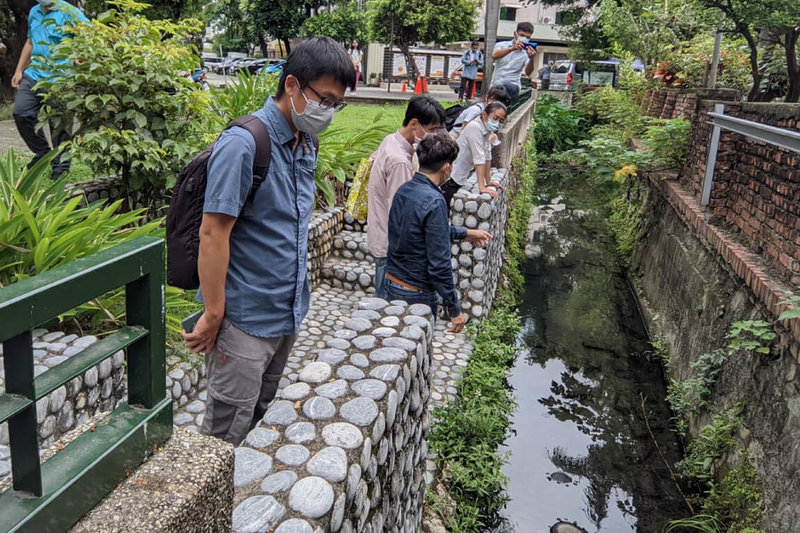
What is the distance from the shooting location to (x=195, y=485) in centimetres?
128

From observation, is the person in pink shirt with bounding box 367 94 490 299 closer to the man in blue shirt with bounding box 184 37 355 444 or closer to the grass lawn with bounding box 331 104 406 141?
the man in blue shirt with bounding box 184 37 355 444

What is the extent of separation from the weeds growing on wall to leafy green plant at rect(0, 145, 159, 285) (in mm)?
2287

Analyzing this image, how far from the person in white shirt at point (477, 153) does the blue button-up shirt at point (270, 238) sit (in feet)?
12.1

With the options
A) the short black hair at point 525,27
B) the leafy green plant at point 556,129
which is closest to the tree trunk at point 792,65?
the short black hair at point 525,27

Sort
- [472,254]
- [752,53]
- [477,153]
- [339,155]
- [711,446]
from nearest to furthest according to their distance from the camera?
[711,446] < [472,254] < [477,153] < [339,155] < [752,53]

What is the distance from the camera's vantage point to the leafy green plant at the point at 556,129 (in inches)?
706

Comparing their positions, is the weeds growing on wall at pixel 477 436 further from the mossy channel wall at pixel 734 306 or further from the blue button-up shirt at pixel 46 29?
the blue button-up shirt at pixel 46 29

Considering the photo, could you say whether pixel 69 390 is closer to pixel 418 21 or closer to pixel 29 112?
pixel 29 112

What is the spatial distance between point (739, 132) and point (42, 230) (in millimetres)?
4954

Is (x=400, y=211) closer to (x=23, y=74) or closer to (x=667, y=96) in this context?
(x=23, y=74)

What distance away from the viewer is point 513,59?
9.73 metres

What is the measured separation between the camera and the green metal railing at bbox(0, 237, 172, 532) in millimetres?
1004

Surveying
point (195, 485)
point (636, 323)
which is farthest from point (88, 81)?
point (636, 323)

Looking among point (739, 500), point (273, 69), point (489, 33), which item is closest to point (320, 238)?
point (739, 500)
